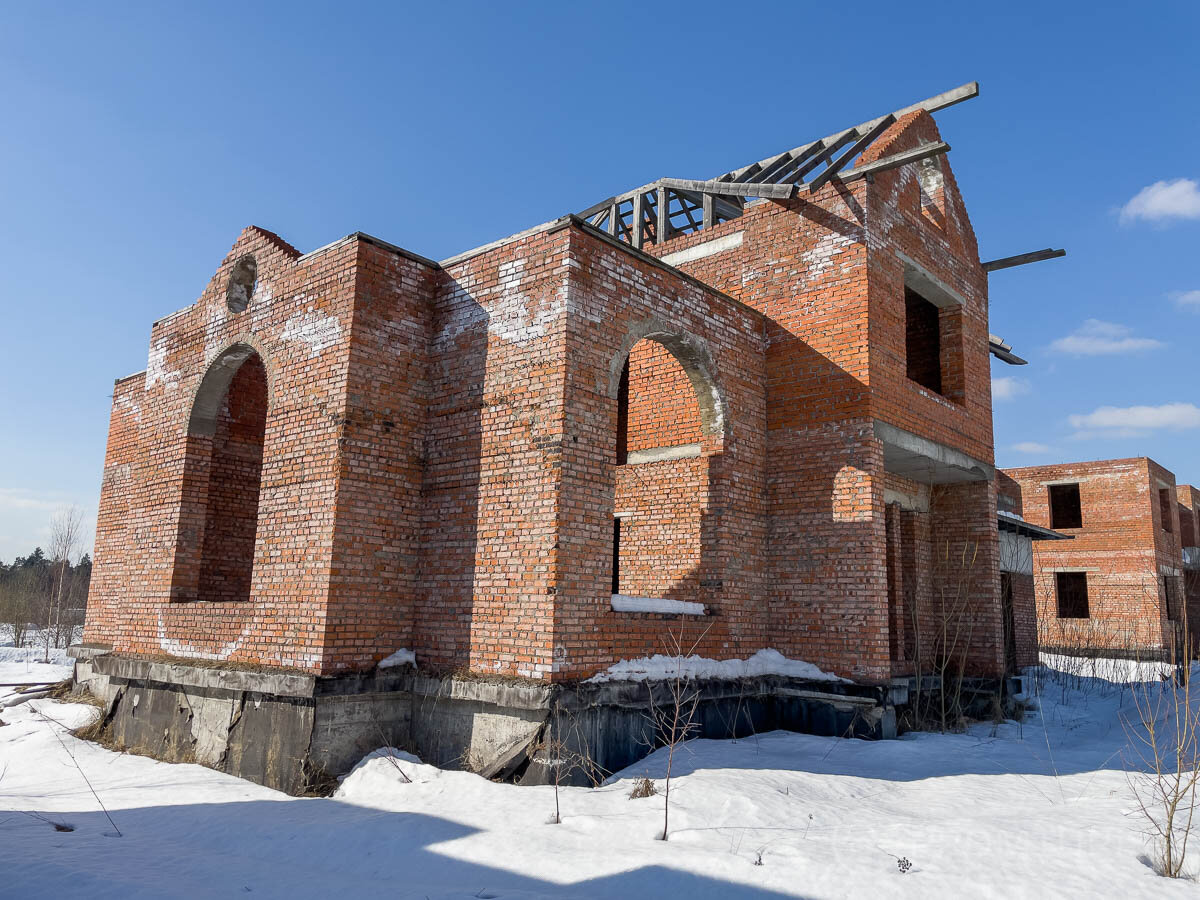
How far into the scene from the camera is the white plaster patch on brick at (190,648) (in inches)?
322

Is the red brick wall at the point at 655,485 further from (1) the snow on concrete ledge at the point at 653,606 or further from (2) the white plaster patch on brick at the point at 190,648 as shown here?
(2) the white plaster patch on brick at the point at 190,648

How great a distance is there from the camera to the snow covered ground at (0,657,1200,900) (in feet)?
14.6

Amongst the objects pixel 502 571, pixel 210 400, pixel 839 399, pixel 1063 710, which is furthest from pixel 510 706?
pixel 1063 710

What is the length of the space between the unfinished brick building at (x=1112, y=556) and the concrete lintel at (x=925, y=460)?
14.0 m

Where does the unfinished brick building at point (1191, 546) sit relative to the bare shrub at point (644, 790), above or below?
above

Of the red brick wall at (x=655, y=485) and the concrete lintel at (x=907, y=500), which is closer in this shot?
the red brick wall at (x=655, y=485)

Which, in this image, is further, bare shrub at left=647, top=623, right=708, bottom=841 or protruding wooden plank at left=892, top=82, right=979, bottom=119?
protruding wooden plank at left=892, top=82, right=979, bottom=119

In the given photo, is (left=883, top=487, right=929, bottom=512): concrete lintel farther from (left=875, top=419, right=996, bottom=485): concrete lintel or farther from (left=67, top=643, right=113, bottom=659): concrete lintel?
(left=67, top=643, right=113, bottom=659): concrete lintel

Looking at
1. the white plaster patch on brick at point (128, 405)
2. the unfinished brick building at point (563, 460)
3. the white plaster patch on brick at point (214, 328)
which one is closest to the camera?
the unfinished brick building at point (563, 460)

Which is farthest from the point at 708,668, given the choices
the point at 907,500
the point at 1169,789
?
the point at 907,500

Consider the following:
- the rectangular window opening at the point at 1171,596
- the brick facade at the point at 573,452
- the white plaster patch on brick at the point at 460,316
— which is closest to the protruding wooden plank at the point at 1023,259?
the brick facade at the point at 573,452

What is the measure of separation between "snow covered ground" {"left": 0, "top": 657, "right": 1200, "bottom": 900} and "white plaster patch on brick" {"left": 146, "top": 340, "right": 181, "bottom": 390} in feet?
15.9

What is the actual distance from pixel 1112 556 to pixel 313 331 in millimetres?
24808

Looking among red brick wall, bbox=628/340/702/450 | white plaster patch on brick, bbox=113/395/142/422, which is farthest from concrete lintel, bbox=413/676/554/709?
white plaster patch on brick, bbox=113/395/142/422
